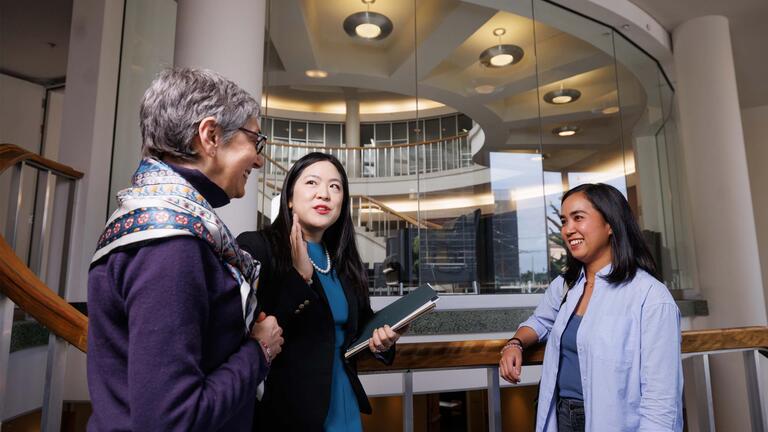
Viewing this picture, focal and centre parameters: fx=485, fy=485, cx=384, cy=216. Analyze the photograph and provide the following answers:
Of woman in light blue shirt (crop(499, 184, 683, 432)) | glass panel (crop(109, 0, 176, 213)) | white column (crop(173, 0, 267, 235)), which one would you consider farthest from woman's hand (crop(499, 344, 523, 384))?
glass panel (crop(109, 0, 176, 213))

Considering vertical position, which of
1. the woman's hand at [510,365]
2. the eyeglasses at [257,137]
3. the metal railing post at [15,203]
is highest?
the metal railing post at [15,203]

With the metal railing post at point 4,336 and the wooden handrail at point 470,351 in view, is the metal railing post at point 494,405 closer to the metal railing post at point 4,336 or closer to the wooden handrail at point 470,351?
the wooden handrail at point 470,351

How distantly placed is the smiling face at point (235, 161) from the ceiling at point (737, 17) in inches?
211

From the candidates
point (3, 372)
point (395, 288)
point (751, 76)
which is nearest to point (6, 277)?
point (3, 372)

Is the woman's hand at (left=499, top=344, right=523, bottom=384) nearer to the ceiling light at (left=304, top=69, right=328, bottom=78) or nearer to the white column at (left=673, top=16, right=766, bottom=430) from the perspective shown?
the white column at (left=673, top=16, right=766, bottom=430)

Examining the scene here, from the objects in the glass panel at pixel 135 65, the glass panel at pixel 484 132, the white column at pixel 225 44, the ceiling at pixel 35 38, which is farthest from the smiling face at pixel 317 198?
the ceiling at pixel 35 38

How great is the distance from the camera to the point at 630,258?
1407mm

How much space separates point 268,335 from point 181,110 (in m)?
0.38

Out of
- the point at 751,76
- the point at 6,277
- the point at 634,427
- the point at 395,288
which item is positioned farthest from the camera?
the point at 751,76

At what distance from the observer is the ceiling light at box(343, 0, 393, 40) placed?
5258mm

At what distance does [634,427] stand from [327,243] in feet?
3.07

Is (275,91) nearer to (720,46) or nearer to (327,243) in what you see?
(327,243)

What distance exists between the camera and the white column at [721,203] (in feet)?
14.6

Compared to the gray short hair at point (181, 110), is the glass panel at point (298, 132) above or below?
above
